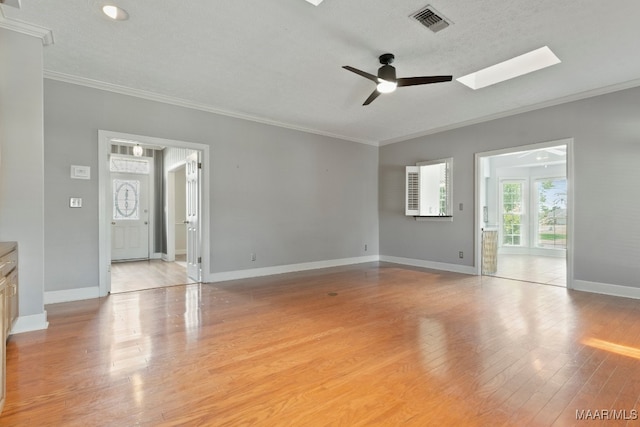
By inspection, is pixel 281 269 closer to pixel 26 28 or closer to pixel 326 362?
pixel 326 362

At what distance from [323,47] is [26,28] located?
2.77 metres

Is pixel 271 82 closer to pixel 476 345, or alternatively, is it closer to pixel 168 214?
pixel 476 345

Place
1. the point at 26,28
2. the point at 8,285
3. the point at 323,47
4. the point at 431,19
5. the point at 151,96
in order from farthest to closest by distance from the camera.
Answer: the point at 151,96 → the point at 323,47 → the point at 26,28 → the point at 431,19 → the point at 8,285

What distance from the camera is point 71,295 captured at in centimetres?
394

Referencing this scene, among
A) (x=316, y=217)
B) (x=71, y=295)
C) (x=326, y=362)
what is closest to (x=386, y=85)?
(x=326, y=362)

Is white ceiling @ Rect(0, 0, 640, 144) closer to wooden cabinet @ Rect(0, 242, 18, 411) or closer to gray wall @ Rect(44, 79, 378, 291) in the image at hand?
gray wall @ Rect(44, 79, 378, 291)

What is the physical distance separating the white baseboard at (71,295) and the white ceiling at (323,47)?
8.78 feet

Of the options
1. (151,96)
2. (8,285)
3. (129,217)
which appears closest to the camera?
(8,285)

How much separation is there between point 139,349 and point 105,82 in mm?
3459

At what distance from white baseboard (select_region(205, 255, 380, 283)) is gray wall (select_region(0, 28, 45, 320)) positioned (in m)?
2.33

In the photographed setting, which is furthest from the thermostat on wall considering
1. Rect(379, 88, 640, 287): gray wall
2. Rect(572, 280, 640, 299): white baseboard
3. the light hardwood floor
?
Rect(572, 280, 640, 299): white baseboard

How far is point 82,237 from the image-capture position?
13.2ft

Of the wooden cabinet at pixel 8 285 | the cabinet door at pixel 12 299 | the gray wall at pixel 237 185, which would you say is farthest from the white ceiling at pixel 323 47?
the cabinet door at pixel 12 299

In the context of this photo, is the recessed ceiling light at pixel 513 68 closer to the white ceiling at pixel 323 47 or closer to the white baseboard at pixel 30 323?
the white ceiling at pixel 323 47
